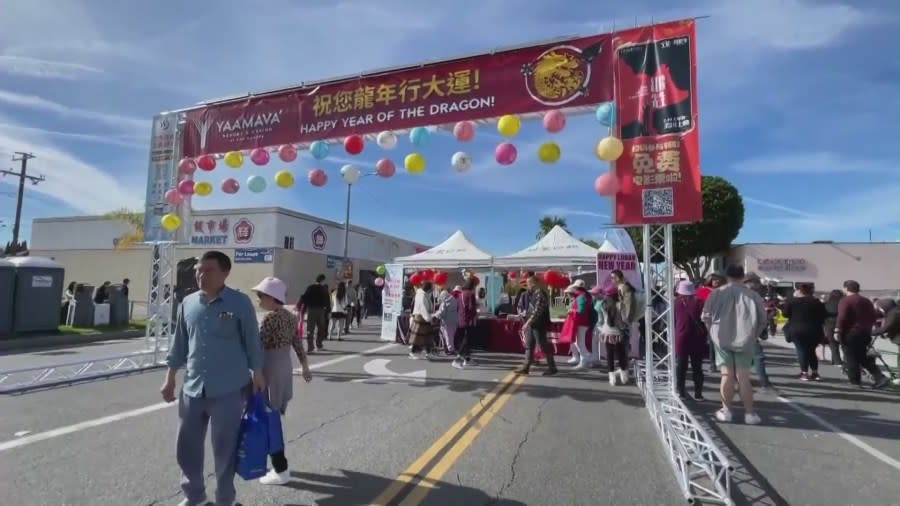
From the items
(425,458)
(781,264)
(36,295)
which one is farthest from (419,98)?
(781,264)

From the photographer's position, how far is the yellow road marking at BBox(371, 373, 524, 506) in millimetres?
4000

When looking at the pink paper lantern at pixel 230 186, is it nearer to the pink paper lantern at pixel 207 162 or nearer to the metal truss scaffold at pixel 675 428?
the pink paper lantern at pixel 207 162

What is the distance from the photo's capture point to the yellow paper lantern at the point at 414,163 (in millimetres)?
9438

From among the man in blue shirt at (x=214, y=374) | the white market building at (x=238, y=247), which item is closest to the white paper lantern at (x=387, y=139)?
the man in blue shirt at (x=214, y=374)

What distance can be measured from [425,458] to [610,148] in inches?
189

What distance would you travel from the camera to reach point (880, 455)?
5.27 metres

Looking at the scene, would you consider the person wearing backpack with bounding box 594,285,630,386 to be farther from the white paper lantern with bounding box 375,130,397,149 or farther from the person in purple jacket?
the white paper lantern with bounding box 375,130,397,149

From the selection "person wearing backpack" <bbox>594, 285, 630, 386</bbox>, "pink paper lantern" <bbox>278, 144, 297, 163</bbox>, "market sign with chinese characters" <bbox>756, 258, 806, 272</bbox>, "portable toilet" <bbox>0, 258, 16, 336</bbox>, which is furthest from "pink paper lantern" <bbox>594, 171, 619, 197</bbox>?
"market sign with chinese characters" <bbox>756, 258, 806, 272</bbox>

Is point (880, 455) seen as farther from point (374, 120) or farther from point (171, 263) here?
point (171, 263)

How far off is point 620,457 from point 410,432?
2209 millimetres

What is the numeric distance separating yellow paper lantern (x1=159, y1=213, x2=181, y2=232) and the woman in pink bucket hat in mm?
7250

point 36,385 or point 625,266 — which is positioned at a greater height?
point 625,266

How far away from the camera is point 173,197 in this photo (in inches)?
416

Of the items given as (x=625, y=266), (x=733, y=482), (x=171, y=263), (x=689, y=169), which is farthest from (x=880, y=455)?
(x=171, y=263)
